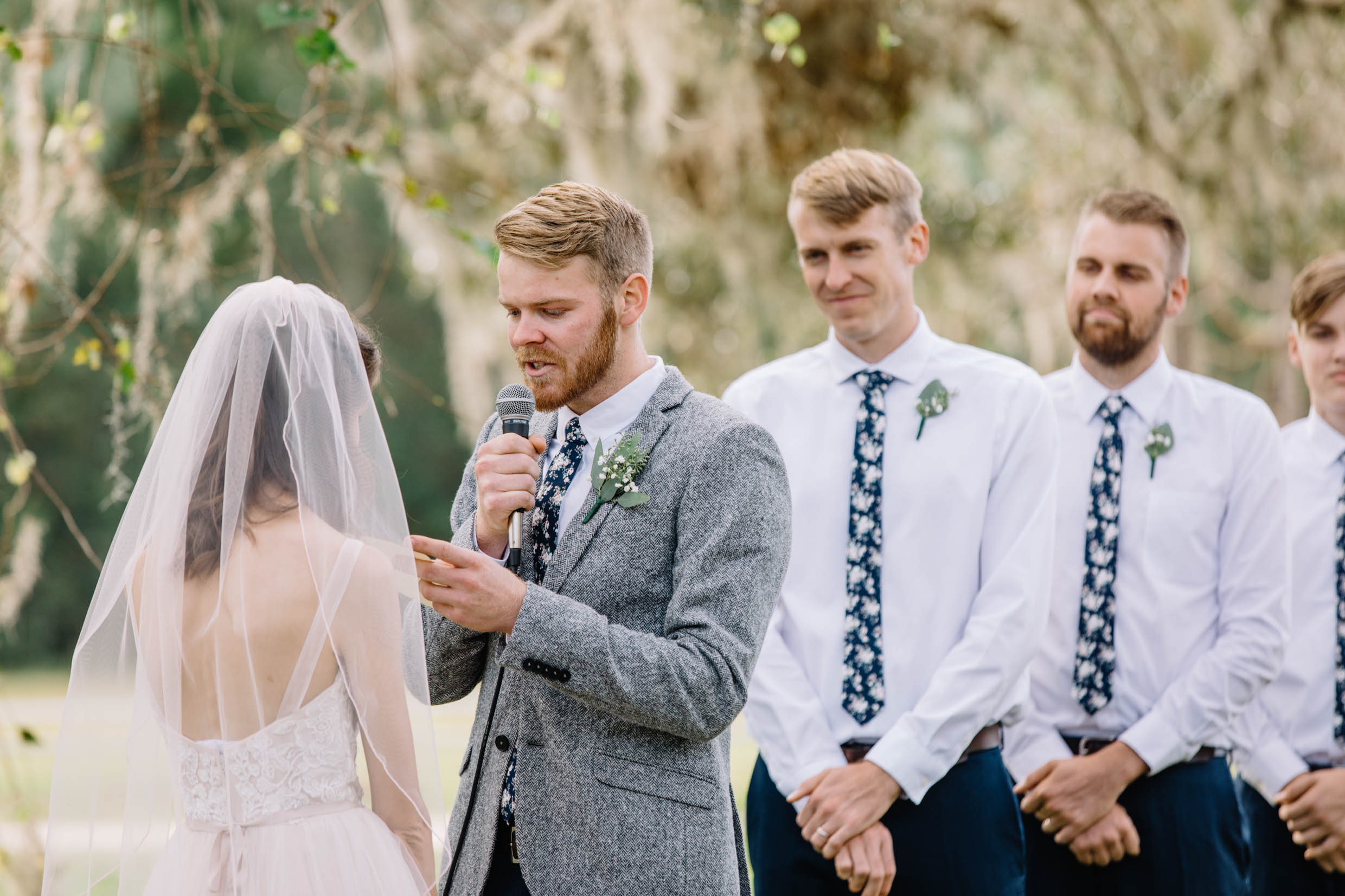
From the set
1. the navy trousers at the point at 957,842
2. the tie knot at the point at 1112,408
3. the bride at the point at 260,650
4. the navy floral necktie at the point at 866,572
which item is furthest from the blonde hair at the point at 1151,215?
Result: the bride at the point at 260,650

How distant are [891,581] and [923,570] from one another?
0.26ft

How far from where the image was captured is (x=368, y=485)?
214 centimetres

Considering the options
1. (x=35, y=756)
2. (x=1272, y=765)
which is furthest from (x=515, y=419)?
(x=35, y=756)

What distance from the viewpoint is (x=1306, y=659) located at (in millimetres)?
3400

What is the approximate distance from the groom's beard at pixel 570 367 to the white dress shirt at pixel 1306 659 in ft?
6.78

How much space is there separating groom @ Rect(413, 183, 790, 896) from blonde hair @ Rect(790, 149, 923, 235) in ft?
2.76

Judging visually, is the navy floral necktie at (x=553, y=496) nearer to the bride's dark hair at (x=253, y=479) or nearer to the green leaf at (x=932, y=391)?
the bride's dark hair at (x=253, y=479)

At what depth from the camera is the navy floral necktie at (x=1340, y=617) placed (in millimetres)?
3342

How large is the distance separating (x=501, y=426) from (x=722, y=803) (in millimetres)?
797

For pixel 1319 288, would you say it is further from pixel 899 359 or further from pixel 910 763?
pixel 910 763

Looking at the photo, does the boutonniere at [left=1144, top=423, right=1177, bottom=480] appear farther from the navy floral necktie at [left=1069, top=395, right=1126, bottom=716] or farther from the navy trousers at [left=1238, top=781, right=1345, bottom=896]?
the navy trousers at [left=1238, top=781, right=1345, bottom=896]

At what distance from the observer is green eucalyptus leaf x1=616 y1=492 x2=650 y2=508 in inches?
88.5

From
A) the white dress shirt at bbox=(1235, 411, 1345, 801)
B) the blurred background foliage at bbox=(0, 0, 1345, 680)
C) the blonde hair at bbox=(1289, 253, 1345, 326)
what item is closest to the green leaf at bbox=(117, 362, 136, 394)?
the blurred background foliage at bbox=(0, 0, 1345, 680)

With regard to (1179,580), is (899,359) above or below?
above
